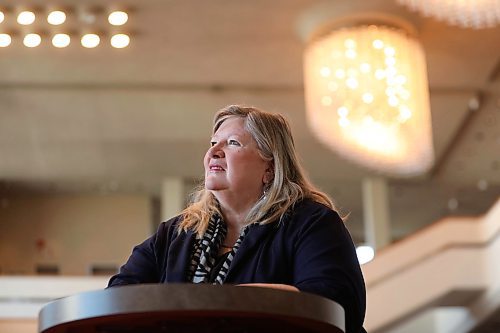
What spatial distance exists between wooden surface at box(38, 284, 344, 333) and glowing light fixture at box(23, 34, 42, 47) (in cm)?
869

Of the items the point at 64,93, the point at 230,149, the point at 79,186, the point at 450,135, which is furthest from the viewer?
the point at 79,186

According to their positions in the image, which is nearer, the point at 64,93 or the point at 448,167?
the point at 64,93

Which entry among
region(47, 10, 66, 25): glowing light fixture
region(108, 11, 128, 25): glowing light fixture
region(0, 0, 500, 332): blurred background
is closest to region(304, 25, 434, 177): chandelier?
region(0, 0, 500, 332): blurred background

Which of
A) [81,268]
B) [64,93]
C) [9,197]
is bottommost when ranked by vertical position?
[81,268]

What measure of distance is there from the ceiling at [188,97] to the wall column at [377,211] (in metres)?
0.26

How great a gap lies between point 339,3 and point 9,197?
916 cm

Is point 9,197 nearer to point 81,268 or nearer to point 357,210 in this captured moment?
point 81,268

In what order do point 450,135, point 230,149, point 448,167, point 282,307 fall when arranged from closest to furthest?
1. point 282,307
2. point 230,149
3. point 450,135
4. point 448,167

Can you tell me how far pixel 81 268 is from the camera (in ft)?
54.3

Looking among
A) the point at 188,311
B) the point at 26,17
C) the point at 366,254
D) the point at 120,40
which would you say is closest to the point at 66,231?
the point at 366,254

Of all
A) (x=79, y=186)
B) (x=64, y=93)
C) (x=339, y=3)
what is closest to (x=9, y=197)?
(x=79, y=186)

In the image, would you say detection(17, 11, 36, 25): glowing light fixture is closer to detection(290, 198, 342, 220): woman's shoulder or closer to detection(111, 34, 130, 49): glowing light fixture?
detection(111, 34, 130, 49): glowing light fixture

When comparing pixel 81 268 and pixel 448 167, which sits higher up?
pixel 448 167

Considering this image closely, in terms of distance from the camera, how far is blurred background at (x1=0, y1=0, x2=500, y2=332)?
31.7 ft
